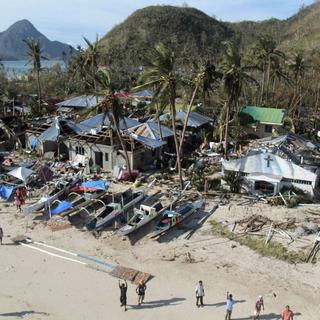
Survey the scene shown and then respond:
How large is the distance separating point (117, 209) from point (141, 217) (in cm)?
182

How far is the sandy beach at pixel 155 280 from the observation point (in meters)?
18.3

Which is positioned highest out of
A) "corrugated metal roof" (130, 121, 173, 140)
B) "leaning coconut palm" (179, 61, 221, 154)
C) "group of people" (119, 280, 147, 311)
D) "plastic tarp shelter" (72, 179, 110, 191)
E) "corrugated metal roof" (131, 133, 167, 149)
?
"leaning coconut palm" (179, 61, 221, 154)

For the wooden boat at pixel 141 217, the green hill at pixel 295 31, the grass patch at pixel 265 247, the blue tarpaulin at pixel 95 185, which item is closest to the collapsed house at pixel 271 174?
the grass patch at pixel 265 247

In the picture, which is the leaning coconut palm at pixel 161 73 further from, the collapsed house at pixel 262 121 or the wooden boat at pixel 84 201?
the collapsed house at pixel 262 121

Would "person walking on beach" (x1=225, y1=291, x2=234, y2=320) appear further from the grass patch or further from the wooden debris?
the grass patch

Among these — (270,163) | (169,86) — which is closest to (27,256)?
(169,86)

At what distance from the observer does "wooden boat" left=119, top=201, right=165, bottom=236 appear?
2441 centimetres

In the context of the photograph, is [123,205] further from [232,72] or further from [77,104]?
[77,104]

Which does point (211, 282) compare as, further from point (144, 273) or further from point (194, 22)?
point (194, 22)

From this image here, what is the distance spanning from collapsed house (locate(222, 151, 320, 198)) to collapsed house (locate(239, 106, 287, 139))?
15.2 meters

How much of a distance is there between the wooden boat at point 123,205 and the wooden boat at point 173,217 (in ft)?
8.61

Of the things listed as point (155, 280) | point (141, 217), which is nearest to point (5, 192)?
point (141, 217)

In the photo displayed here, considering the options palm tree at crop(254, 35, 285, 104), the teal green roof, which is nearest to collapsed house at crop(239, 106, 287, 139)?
the teal green roof

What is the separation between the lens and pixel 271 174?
2994 centimetres
